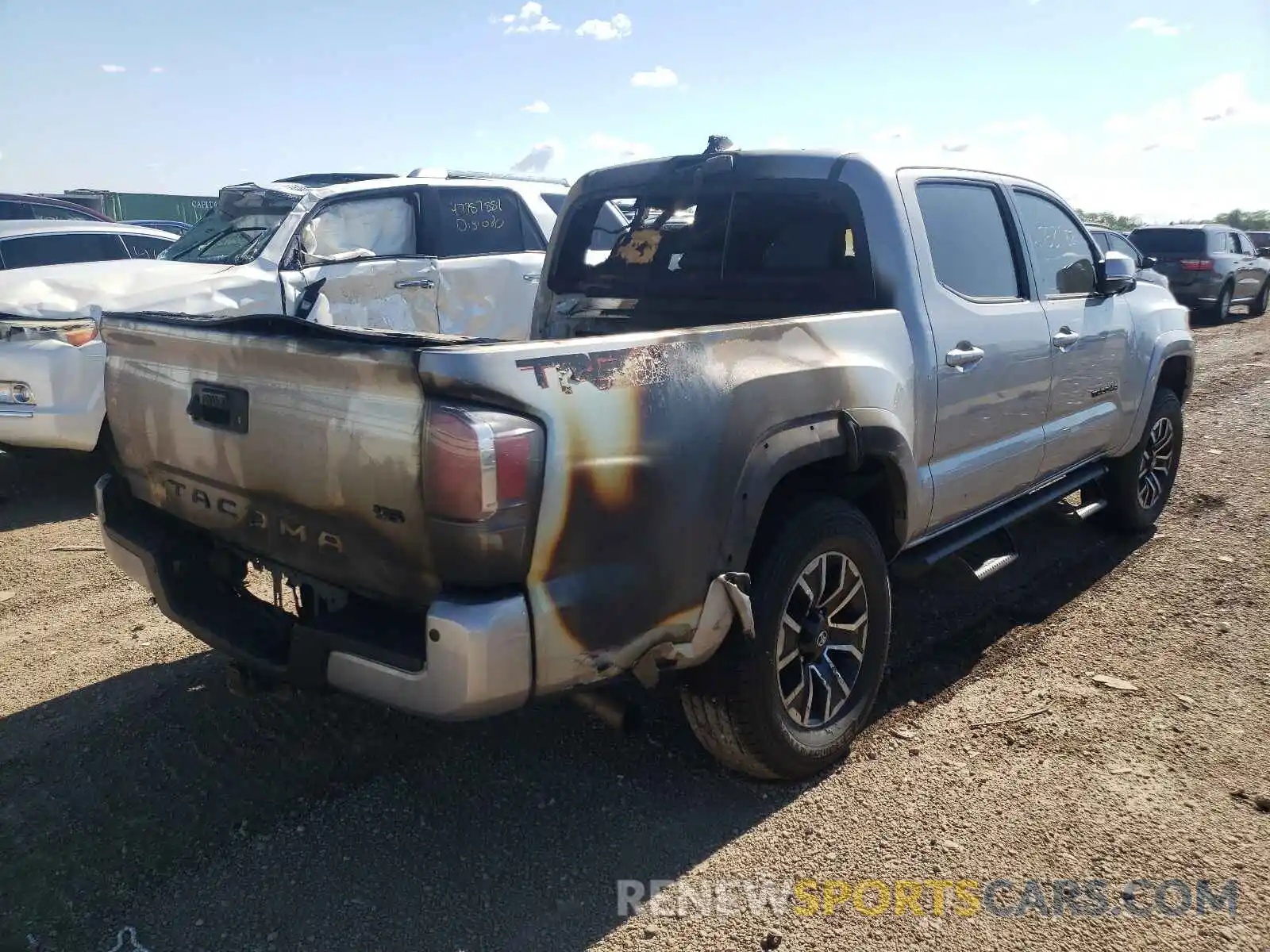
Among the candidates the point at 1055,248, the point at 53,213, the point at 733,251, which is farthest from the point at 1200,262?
the point at 53,213

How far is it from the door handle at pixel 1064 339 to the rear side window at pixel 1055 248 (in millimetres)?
176

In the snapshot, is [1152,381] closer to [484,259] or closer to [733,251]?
[733,251]

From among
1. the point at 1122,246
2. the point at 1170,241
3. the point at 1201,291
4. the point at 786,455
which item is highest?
the point at 1170,241

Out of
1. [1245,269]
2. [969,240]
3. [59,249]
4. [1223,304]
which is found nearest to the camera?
[969,240]

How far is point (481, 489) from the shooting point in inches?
81.0

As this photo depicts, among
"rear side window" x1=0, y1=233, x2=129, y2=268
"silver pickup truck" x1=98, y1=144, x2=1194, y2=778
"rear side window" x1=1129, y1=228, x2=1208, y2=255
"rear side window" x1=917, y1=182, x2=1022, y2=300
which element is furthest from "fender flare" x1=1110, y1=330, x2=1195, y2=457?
"rear side window" x1=1129, y1=228, x2=1208, y2=255

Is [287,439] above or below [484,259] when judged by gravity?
below

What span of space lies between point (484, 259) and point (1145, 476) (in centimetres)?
485

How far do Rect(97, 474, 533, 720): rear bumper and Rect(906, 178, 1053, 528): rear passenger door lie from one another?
194cm

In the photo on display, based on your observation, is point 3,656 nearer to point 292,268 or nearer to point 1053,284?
point 292,268

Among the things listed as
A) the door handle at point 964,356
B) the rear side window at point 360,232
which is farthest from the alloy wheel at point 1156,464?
the rear side window at point 360,232

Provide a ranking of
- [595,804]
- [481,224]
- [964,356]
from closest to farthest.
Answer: [595,804] → [964,356] → [481,224]

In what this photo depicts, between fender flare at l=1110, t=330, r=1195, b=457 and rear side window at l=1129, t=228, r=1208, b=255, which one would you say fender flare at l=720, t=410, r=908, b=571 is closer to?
fender flare at l=1110, t=330, r=1195, b=457

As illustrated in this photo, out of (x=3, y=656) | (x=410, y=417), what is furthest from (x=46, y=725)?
(x=410, y=417)
